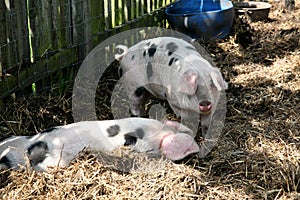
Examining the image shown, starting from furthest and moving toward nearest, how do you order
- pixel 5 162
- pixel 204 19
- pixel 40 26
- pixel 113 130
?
pixel 204 19 < pixel 40 26 < pixel 113 130 < pixel 5 162

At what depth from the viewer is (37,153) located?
10.3ft

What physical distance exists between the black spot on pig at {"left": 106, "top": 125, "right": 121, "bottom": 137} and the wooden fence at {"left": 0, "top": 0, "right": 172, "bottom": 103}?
1116 mm

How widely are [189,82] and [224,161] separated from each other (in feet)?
2.08

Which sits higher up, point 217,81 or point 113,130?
point 217,81

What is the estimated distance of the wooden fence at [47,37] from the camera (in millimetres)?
3914

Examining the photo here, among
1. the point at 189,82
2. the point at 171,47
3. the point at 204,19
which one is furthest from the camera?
the point at 204,19

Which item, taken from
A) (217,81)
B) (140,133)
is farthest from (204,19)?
(140,133)

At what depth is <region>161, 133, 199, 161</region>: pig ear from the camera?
3207 millimetres

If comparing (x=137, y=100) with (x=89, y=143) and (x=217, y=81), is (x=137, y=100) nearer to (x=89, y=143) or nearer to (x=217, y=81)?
(x=217, y=81)

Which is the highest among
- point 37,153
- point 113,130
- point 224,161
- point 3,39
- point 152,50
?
point 3,39

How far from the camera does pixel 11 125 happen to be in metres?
3.79

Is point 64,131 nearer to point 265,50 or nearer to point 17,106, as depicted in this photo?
point 17,106

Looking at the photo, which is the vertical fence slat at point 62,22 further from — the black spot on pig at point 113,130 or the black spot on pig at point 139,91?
the black spot on pig at point 113,130

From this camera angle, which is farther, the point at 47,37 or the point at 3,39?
the point at 47,37
